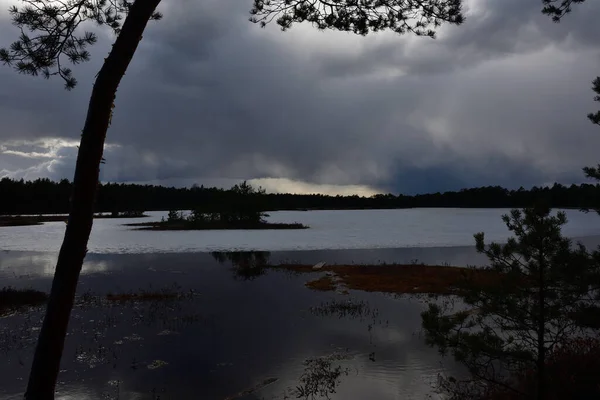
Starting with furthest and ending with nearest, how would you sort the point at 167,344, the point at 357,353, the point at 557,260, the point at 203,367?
the point at 167,344 < the point at 357,353 < the point at 203,367 < the point at 557,260

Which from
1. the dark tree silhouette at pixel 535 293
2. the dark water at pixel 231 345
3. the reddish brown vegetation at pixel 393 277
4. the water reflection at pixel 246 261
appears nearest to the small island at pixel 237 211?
the water reflection at pixel 246 261

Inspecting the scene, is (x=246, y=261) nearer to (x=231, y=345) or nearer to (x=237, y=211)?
(x=231, y=345)

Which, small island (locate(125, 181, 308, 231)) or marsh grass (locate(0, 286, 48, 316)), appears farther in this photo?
small island (locate(125, 181, 308, 231))

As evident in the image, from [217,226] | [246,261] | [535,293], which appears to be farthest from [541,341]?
[217,226]

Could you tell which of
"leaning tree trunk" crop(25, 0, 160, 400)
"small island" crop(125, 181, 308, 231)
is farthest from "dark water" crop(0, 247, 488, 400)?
"small island" crop(125, 181, 308, 231)

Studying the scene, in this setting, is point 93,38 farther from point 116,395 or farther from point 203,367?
point 203,367

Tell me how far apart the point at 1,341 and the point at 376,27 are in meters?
17.9

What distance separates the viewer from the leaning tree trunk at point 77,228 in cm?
520

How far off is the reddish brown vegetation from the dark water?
7.19ft

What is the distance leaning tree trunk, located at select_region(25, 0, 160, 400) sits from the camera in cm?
520

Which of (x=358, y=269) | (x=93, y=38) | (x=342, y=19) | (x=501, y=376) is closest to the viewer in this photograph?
(x=93, y=38)

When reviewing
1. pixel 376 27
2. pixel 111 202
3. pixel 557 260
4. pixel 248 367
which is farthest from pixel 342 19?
pixel 111 202

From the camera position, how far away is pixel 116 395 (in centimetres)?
1197

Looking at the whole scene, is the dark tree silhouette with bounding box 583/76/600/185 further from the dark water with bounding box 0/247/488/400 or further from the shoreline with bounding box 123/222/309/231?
the shoreline with bounding box 123/222/309/231
